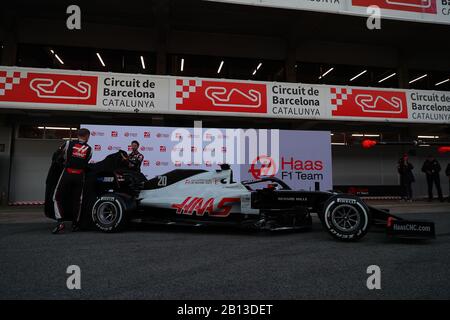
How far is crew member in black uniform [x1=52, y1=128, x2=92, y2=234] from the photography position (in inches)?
158

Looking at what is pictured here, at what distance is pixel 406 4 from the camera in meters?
7.89

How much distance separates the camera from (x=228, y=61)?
1034 cm

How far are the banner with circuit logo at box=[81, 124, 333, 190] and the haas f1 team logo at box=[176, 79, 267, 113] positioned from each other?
1.98ft

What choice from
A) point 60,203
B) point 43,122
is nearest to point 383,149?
point 60,203

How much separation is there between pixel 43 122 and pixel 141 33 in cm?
439

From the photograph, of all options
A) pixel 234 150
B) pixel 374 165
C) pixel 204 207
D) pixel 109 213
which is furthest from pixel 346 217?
pixel 374 165

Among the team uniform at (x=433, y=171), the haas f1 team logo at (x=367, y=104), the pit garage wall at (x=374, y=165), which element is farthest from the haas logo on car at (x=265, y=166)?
the team uniform at (x=433, y=171)

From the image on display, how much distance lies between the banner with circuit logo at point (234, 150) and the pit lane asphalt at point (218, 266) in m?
3.45

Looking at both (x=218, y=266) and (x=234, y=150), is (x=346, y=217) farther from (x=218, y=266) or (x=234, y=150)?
(x=234, y=150)

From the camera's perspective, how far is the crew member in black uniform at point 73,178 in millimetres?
4004

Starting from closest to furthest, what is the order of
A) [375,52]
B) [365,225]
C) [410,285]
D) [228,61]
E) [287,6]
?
[410,285] < [365,225] < [287,6] < [228,61] < [375,52]

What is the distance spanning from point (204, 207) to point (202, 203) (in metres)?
0.06

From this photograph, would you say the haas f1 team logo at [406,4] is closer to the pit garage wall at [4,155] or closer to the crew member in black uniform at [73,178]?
the crew member in black uniform at [73,178]
